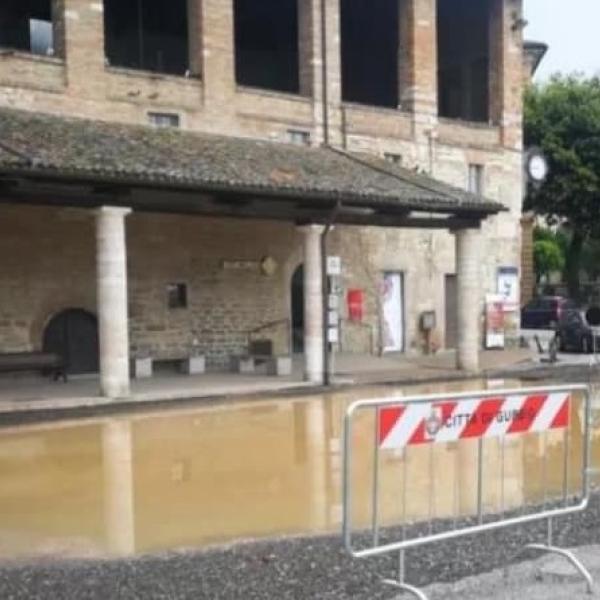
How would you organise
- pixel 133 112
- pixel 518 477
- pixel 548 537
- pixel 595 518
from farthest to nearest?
pixel 133 112 < pixel 518 477 < pixel 595 518 < pixel 548 537

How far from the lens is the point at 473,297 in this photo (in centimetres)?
2297

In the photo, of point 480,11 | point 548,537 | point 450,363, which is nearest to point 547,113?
point 480,11

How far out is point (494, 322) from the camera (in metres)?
28.8

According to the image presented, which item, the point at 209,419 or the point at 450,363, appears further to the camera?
the point at 450,363

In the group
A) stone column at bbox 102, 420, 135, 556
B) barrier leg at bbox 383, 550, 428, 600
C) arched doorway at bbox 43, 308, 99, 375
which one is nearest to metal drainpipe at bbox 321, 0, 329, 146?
arched doorway at bbox 43, 308, 99, 375

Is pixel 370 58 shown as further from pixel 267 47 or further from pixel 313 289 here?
pixel 313 289

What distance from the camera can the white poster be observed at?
26797mm

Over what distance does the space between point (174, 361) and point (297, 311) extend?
435 cm

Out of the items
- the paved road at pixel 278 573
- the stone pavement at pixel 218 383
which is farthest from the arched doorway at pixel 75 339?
the paved road at pixel 278 573

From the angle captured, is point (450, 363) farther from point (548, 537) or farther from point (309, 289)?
point (548, 537)

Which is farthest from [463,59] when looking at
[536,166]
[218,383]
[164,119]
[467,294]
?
[218,383]

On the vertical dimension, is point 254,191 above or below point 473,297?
above

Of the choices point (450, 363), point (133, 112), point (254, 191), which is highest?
point (133, 112)

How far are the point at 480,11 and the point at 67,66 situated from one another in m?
14.0
